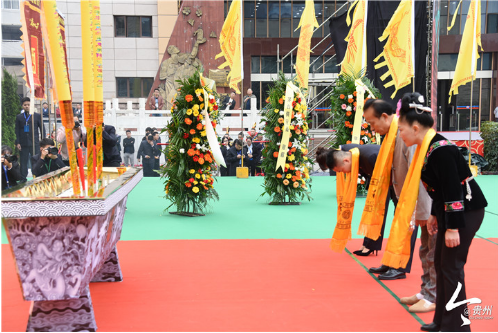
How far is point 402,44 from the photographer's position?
9.46 m

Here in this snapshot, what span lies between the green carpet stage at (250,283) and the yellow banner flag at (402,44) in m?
4.01

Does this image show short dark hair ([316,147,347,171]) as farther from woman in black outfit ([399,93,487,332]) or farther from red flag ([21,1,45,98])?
red flag ([21,1,45,98])

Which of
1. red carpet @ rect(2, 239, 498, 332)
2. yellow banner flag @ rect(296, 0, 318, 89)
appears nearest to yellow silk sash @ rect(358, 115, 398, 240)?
red carpet @ rect(2, 239, 498, 332)

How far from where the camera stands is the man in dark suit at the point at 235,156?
12.3 metres

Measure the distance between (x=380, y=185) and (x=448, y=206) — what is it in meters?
1.09

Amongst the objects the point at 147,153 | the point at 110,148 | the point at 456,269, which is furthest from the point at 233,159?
the point at 456,269

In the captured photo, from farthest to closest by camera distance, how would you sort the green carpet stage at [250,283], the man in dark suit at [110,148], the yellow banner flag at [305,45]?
the yellow banner flag at [305,45], the man in dark suit at [110,148], the green carpet stage at [250,283]

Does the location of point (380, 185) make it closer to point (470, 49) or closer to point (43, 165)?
point (43, 165)

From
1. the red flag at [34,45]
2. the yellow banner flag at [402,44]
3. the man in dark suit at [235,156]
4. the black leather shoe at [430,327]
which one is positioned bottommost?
the black leather shoe at [430,327]

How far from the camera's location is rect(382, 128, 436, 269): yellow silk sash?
2928 millimetres

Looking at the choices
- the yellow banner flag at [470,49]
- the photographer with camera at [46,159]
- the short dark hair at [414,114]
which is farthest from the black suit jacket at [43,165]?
the yellow banner flag at [470,49]

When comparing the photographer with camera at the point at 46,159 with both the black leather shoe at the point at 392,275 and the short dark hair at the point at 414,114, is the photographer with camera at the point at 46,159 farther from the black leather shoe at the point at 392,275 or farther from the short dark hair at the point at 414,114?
the short dark hair at the point at 414,114

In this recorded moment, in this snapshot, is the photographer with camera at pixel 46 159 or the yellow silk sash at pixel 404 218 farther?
the photographer with camera at pixel 46 159

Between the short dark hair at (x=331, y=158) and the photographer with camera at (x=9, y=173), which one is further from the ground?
the short dark hair at (x=331, y=158)
